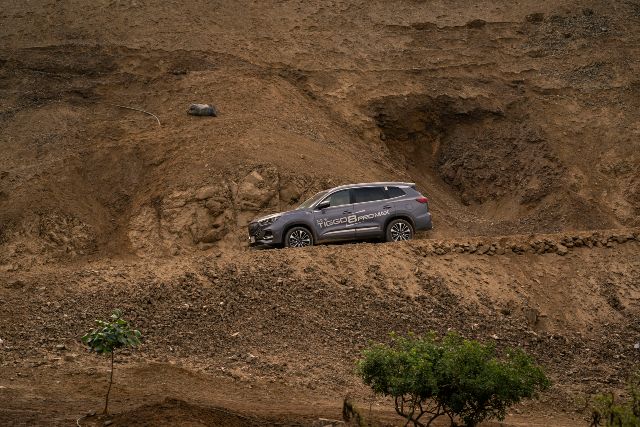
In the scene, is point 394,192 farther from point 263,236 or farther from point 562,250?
point 562,250

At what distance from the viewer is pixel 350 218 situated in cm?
2092

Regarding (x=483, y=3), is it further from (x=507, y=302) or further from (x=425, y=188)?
(x=507, y=302)

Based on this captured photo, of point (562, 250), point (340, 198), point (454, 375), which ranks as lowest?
point (454, 375)

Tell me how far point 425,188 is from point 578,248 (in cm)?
837

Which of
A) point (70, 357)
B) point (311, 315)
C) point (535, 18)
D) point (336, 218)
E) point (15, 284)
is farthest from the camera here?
point (535, 18)

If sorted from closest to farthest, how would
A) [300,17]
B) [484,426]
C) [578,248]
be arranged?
1. [484,426]
2. [578,248]
3. [300,17]

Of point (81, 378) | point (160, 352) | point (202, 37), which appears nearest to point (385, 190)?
point (160, 352)

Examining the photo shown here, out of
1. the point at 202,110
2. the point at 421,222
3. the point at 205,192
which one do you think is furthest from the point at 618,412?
the point at 202,110

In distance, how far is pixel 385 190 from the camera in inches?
841

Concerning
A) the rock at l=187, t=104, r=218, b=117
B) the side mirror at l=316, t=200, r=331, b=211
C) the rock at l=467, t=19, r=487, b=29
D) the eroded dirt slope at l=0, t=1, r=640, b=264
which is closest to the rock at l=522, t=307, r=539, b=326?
the side mirror at l=316, t=200, r=331, b=211

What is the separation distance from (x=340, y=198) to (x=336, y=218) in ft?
1.58

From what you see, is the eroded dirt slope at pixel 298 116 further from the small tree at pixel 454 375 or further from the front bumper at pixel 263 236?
the small tree at pixel 454 375

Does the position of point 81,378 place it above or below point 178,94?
below

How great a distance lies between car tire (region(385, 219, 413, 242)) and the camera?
21.2m
